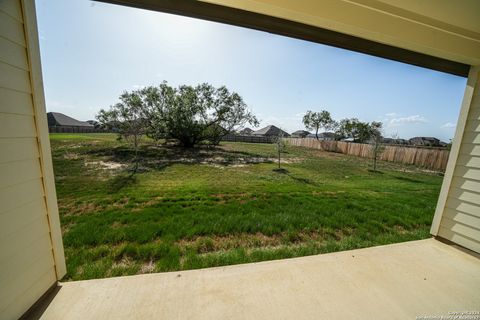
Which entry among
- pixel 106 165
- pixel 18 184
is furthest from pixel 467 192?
pixel 106 165

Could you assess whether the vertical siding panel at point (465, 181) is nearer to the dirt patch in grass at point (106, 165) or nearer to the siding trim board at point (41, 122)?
the siding trim board at point (41, 122)

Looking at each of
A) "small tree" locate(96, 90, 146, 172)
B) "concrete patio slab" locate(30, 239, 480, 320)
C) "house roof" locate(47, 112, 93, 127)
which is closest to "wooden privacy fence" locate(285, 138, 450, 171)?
"concrete patio slab" locate(30, 239, 480, 320)

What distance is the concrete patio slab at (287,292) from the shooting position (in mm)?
1169

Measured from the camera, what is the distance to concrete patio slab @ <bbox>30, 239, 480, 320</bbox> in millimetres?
1169

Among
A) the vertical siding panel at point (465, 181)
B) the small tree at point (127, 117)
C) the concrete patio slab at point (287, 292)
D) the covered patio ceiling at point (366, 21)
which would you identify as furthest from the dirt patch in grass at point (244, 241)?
the small tree at point (127, 117)

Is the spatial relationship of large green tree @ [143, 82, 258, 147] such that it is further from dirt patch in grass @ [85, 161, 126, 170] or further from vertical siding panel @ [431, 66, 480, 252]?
vertical siding panel @ [431, 66, 480, 252]

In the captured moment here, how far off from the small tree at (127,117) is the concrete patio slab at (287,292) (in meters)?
7.79

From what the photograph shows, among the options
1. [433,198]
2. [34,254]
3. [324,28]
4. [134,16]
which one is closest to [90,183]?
[34,254]

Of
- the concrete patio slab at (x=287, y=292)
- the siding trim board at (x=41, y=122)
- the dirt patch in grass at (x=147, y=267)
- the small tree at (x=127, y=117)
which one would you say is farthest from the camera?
the small tree at (x=127, y=117)

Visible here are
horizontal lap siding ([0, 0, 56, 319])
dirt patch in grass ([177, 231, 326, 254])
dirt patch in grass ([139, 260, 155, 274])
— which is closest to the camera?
horizontal lap siding ([0, 0, 56, 319])

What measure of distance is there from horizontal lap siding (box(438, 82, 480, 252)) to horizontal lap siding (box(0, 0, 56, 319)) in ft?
12.1

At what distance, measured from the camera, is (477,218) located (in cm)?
188

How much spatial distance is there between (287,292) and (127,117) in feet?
34.8

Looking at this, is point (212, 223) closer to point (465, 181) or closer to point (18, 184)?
point (18, 184)
